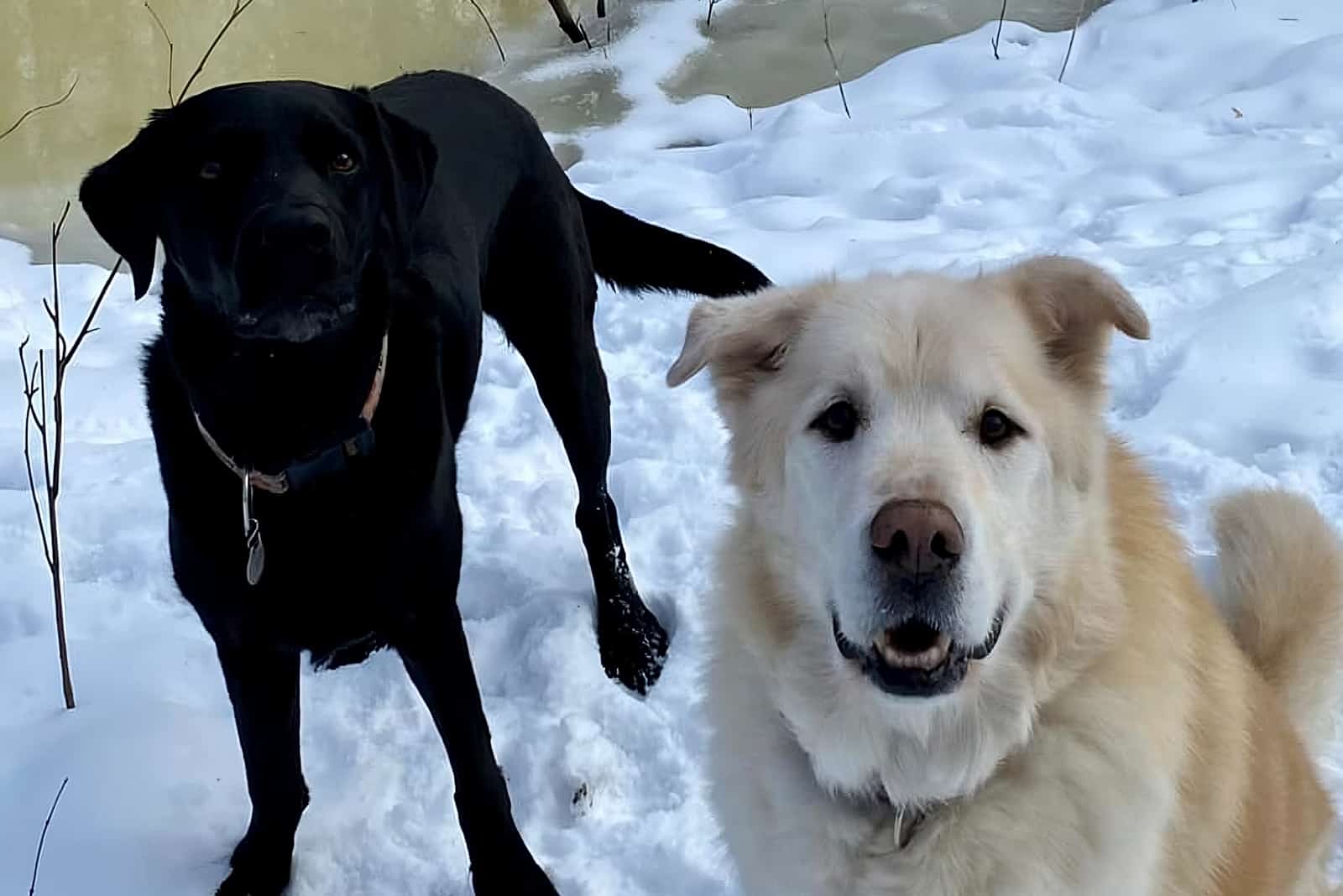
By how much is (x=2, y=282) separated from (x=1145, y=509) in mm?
4812

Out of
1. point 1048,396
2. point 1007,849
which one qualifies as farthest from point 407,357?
point 1007,849

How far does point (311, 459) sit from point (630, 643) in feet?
4.05

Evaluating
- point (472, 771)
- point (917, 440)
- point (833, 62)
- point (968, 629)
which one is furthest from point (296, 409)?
point (833, 62)

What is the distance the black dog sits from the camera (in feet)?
8.06

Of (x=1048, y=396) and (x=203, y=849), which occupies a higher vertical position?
(x=1048, y=396)

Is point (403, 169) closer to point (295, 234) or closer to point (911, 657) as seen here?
point (295, 234)

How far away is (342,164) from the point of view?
8.67 ft

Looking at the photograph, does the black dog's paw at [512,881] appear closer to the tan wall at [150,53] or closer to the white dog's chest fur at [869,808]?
the white dog's chest fur at [869,808]

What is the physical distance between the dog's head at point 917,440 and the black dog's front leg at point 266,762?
43.4 inches

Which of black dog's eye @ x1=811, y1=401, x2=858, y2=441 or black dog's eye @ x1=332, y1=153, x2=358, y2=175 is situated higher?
black dog's eye @ x1=332, y1=153, x2=358, y2=175

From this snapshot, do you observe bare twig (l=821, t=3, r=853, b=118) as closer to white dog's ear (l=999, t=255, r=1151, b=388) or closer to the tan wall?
the tan wall

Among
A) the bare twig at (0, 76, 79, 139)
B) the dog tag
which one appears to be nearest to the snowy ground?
the bare twig at (0, 76, 79, 139)

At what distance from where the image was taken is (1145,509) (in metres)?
2.25

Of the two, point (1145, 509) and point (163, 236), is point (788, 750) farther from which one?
point (163, 236)
